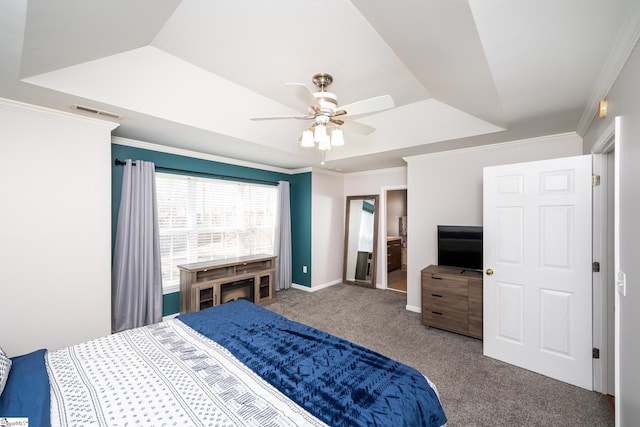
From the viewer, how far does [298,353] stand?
1.63m

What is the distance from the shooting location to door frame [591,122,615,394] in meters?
2.13

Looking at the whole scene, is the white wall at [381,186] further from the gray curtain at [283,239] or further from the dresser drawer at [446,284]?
the dresser drawer at [446,284]

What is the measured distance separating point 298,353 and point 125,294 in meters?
2.58

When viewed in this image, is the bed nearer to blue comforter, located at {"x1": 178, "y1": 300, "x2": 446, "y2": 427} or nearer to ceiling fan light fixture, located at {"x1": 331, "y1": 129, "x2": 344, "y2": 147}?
blue comforter, located at {"x1": 178, "y1": 300, "x2": 446, "y2": 427}

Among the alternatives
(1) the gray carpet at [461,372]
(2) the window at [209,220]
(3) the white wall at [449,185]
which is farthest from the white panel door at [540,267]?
(2) the window at [209,220]

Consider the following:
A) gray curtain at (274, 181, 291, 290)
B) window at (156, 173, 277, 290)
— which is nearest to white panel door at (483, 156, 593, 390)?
gray curtain at (274, 181, 291, 290)

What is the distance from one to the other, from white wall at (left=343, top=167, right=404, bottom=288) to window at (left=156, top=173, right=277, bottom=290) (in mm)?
1841

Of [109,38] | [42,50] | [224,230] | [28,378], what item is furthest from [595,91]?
[224,230]

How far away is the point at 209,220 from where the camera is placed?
13.4 feet

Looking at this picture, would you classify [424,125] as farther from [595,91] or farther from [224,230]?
[224,230]

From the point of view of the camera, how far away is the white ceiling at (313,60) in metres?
1.36

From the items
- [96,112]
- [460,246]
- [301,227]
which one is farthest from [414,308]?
[96,112]

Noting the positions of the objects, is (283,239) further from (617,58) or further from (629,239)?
(617,58)

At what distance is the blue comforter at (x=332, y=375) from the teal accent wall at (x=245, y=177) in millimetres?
2000
